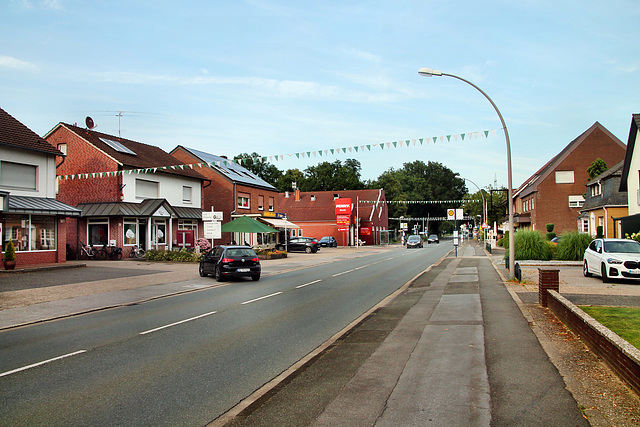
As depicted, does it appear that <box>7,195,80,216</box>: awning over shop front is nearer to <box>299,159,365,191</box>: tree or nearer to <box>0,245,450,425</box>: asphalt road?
<box>0,245,450,425</box>: asphalt road

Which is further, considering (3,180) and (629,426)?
(3,180)

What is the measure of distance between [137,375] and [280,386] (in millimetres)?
2053

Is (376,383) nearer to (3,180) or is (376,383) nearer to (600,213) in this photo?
(3,180)

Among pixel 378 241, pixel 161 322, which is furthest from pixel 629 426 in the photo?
pixel 378 241

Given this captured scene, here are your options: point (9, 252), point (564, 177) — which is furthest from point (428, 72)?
point (564, 177)

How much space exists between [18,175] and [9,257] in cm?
518

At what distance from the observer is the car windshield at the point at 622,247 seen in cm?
1733

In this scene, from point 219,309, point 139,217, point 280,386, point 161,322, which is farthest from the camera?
point 139,217

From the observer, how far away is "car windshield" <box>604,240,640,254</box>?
1733 cm

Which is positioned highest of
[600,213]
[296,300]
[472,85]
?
[472,85]

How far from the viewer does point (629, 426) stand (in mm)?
4355

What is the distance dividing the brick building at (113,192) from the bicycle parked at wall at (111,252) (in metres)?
0.48

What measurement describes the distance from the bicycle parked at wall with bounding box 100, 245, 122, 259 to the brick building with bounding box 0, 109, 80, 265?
17.3 feet

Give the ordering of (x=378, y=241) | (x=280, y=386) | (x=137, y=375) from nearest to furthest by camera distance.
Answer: (x=280, y=386)
(x=137, y=375)
(x=378, y=241)
